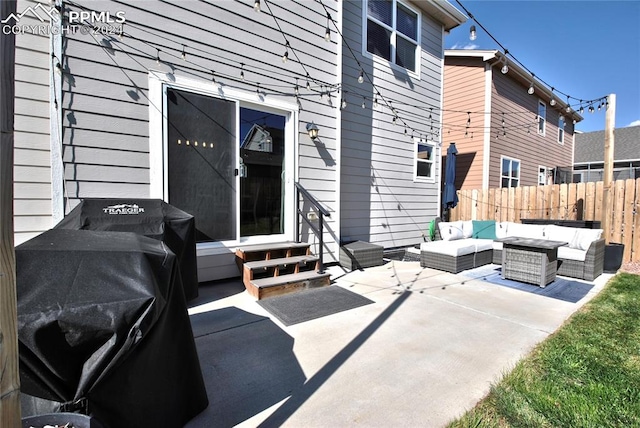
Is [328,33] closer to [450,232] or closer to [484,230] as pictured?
[450,232]

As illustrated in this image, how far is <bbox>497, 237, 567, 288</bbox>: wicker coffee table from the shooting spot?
4.41 m

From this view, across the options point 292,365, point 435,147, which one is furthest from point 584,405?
point 435,147

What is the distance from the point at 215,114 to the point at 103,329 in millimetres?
3415

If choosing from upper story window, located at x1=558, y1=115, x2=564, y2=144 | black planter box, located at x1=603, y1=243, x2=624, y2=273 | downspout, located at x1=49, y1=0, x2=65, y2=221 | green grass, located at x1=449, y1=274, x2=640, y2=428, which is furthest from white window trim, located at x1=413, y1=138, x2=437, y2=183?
upper story window, located at x1=558, y1=115, x2=564, y2=144

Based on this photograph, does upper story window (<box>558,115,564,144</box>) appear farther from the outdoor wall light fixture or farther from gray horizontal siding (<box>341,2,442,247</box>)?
the outdoor wall light fixture

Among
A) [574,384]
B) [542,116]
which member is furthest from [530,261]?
[542,116]

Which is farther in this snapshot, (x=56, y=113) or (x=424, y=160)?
(x=424, y=160)

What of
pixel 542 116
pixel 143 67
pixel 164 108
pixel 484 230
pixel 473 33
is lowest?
pixel 484 230

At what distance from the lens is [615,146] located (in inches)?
699

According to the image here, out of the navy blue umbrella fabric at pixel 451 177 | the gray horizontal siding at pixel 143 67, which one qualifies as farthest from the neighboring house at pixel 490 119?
the gray horizontal siding at pixel 143 67

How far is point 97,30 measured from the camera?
329cm

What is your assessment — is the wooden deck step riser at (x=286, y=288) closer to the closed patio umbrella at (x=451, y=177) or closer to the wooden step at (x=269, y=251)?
the wooden step at (x=269, y=251)

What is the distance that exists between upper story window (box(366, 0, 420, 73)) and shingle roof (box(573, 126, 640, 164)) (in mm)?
16978

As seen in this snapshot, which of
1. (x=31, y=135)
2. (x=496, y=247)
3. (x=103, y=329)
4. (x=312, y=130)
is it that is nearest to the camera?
(x=103, y=329)
